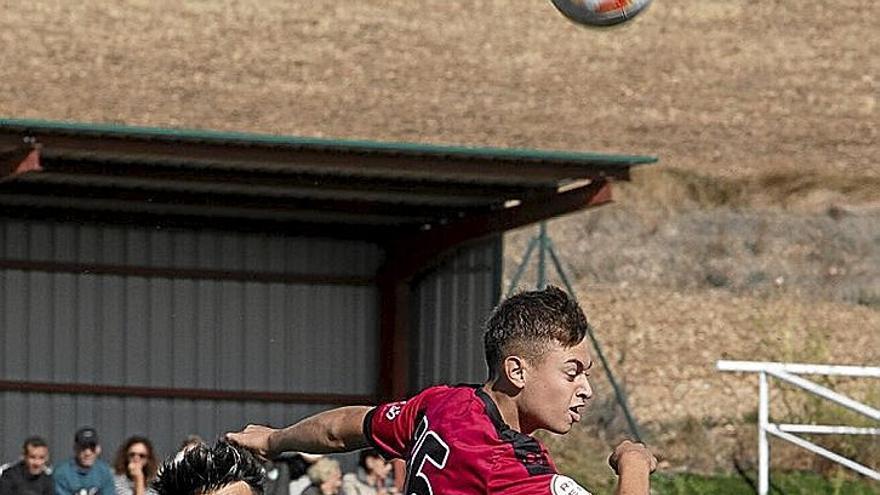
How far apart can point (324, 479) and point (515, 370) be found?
1184cm

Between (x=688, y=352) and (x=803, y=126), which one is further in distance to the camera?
(x=803, y=126)

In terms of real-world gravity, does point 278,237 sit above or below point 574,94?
below

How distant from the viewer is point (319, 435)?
6422 mm

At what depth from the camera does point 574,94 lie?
40781 millimetres

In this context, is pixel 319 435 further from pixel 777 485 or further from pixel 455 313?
pixel 777 485

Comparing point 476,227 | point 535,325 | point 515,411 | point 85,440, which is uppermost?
point 476,227

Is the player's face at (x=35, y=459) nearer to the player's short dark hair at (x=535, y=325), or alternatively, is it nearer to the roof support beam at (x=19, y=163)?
the roof support beam at (x=19, y=163)

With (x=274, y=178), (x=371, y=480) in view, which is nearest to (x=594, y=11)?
(x=371, y=480)

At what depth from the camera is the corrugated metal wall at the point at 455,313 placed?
68.1ft

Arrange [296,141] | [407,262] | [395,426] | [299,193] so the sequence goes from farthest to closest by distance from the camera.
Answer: [407,262]
[299,193]
[296,141]
[395,426]

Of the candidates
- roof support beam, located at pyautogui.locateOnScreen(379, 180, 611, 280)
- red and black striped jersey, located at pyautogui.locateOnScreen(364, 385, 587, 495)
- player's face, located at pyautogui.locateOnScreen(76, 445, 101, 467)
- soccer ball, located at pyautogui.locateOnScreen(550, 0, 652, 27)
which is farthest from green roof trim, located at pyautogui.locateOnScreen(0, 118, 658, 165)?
red and black striped jersey, located at pyautogui.locateOnScreen(364, 385, 587, 495)

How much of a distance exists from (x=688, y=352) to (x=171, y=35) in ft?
41.7

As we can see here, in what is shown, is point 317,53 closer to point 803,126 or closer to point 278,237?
point 803,126

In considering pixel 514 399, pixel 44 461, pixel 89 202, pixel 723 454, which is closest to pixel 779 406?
pixel 723 454
